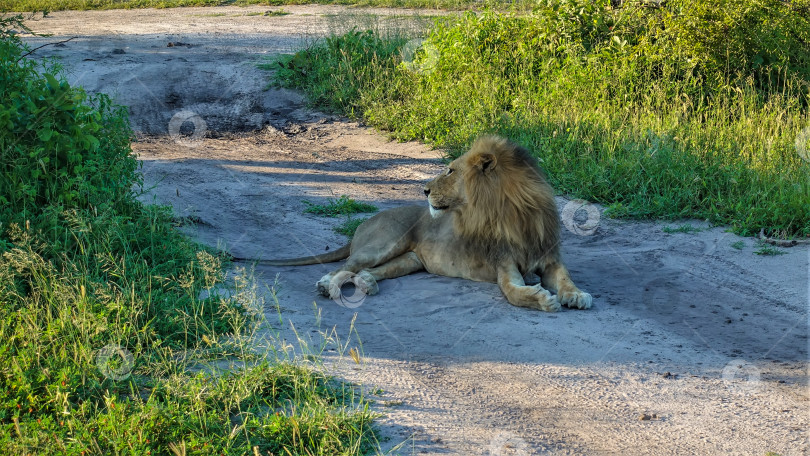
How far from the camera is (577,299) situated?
5348 mm

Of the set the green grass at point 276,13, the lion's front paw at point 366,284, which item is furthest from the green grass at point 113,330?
the green grass at point 276,13

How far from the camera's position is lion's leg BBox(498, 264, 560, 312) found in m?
5.29

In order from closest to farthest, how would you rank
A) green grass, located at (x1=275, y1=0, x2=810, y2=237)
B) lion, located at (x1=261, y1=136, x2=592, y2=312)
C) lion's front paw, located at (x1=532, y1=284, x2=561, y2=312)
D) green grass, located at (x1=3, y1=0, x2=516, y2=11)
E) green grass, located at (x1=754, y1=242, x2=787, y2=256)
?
lion's front paw, located at (x1=532, y1=284, x2=561, y2=312)
lion, located at (x1=261, y1=136, x2=592, y2=312)
green grass, located at (x1=754, y1=242, x2=787, y2=256)
green grass, located at (x1=275, y1=0, x2=810, y2=237)
green grass, located at (x1=3, y1=0, x2=516, y2=11)

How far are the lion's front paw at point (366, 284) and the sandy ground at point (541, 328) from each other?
91 mm

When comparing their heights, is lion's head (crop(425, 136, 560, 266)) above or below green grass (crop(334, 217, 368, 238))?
above

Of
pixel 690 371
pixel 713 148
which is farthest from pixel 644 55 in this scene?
pixel 690 371

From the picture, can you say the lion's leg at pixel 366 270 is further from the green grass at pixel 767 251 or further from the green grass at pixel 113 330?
the green grass at pixel 767 251

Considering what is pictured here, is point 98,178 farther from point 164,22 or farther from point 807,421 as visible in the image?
point 164,22

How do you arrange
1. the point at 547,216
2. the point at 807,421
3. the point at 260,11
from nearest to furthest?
the point at 807,421 → the point at 547,216 → the point at 260,11

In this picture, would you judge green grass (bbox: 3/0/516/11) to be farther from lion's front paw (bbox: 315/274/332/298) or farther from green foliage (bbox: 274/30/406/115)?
lion's front paw (bbox: 315/274/332/298)

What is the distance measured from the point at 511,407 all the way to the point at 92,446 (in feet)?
6.15

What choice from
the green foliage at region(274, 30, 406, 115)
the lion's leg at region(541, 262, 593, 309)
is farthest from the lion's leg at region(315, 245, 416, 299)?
the green foliage at region(274, 30, 406, 115)

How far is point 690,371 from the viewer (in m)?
4.46

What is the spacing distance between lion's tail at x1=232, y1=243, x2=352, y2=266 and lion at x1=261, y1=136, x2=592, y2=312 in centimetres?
43
